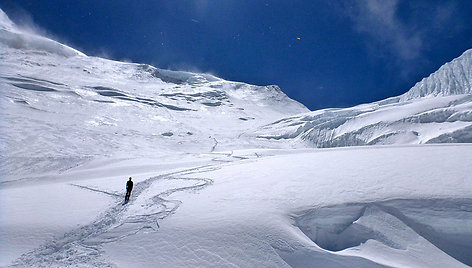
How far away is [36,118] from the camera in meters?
35.8

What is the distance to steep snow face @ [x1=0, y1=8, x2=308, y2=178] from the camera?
25547mm

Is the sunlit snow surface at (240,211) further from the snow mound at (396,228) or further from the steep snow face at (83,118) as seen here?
the steep snow face at (83,118)

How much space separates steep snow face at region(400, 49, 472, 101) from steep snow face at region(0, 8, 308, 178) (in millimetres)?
42844

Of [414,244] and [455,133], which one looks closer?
[414,244]

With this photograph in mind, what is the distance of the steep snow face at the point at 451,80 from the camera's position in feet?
190

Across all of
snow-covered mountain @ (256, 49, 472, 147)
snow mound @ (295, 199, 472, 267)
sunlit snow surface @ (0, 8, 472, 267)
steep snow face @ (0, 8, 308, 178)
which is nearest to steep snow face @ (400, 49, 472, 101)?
snow-covered mountain @ (256, 49, 472, 147)

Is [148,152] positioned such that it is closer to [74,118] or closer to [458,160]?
[74,118]

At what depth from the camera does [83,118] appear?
4231cm

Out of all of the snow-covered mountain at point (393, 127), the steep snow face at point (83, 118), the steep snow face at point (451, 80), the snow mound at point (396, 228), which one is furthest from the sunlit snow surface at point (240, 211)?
the steep snow face at point (451, 80)

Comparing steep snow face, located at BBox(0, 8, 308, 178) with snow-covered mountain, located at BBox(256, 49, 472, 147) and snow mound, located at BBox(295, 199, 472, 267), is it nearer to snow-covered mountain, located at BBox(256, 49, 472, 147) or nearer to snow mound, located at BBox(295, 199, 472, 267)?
snow-covered mountain, located at BBox(256, 49, 472, 147)

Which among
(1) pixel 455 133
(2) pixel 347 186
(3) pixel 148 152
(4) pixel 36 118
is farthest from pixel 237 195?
(4) pixel 36 118

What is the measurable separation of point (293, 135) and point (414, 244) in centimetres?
3821

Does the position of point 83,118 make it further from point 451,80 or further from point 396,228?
point 451,80

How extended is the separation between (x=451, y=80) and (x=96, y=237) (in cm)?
7966
